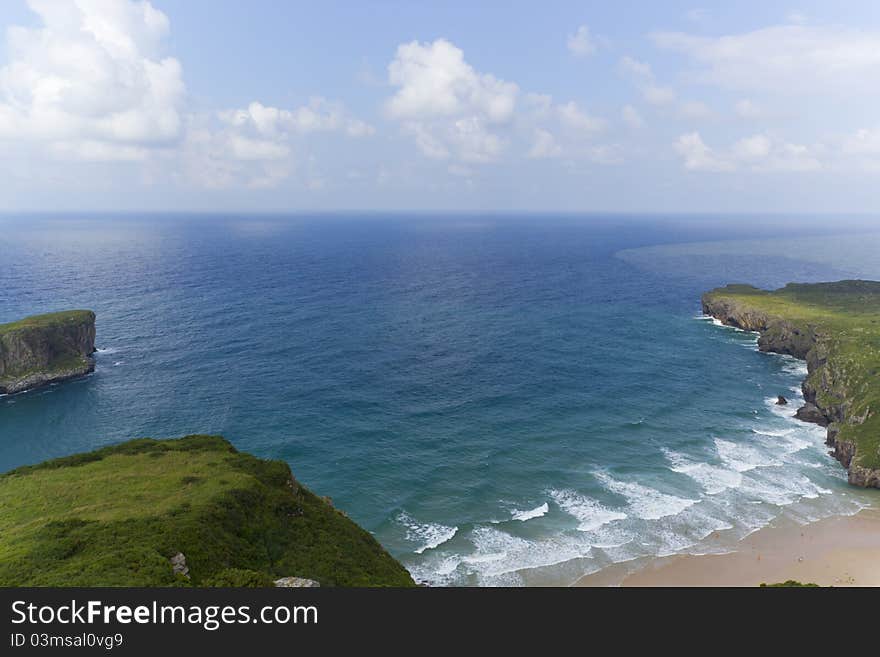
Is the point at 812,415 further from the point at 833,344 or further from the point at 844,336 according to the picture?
the point at 844,336

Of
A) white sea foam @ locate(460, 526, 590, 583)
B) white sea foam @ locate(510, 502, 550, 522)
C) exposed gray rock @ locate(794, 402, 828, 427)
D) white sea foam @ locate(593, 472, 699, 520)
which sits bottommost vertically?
white sea foam @ locate(460, 526, 590, 583)

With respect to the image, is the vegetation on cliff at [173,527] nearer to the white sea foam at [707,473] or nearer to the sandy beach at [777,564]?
the sandy beach at [777,564]

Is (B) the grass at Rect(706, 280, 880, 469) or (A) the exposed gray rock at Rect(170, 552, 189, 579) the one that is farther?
(B) the grass at Rect(706, 280, 880, 469)

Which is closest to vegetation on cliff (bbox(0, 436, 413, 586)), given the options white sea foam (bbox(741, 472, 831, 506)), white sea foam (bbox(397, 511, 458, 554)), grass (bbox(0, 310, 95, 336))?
white sea foam (bbox(397, 511, 458, 554))

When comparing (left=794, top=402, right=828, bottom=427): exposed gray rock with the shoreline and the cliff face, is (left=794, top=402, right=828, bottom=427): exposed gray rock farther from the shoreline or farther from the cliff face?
the cliff face

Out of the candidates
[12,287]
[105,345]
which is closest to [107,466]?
[105,345]

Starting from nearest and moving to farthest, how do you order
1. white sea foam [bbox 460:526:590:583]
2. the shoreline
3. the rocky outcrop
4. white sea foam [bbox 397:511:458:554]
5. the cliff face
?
the rocky outcrop
the shoreline
white sea foam [bbox 460:526:590:583]
white sea foam [bbox 397:511:458:554]
the cliff face
